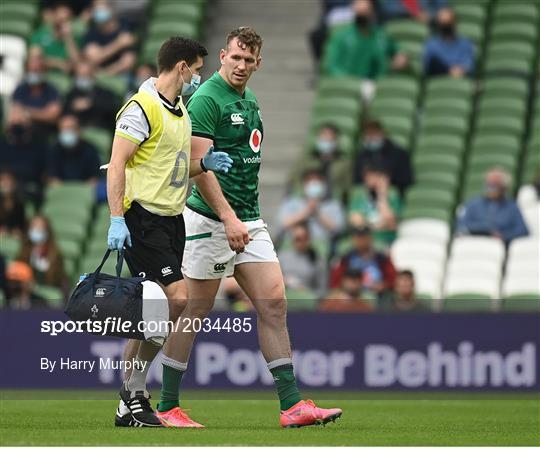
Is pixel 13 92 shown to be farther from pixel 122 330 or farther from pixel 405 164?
pixel 122 330

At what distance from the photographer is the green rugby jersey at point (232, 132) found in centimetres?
1091

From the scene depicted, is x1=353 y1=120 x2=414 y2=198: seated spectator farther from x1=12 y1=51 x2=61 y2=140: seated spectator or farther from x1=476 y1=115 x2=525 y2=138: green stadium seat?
x1=12 y1=51 x2=61 y2=140: seated spectator

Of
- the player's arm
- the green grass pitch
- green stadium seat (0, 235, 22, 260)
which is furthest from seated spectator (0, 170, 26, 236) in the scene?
the player's arm

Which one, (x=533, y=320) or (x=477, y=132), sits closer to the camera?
(x=533, y=320)

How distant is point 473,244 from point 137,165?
8646 mm

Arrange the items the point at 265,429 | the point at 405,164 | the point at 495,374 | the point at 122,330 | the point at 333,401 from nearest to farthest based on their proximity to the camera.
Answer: the point at 122,330
the point at 265,429
the point at 333,401
the point at 495,374
the point at 405,164

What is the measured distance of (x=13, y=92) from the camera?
71.7ft

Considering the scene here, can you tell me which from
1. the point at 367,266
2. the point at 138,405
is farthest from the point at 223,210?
the point at 367,266

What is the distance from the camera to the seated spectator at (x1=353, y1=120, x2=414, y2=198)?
19766mm

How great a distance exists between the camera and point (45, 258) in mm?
18750

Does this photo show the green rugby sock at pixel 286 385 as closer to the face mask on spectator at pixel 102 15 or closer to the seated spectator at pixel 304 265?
the seated spectator at pixel 304 265

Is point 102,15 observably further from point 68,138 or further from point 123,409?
point 123,409

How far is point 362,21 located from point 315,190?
3034 mm

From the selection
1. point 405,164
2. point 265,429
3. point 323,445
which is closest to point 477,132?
point 405,164
